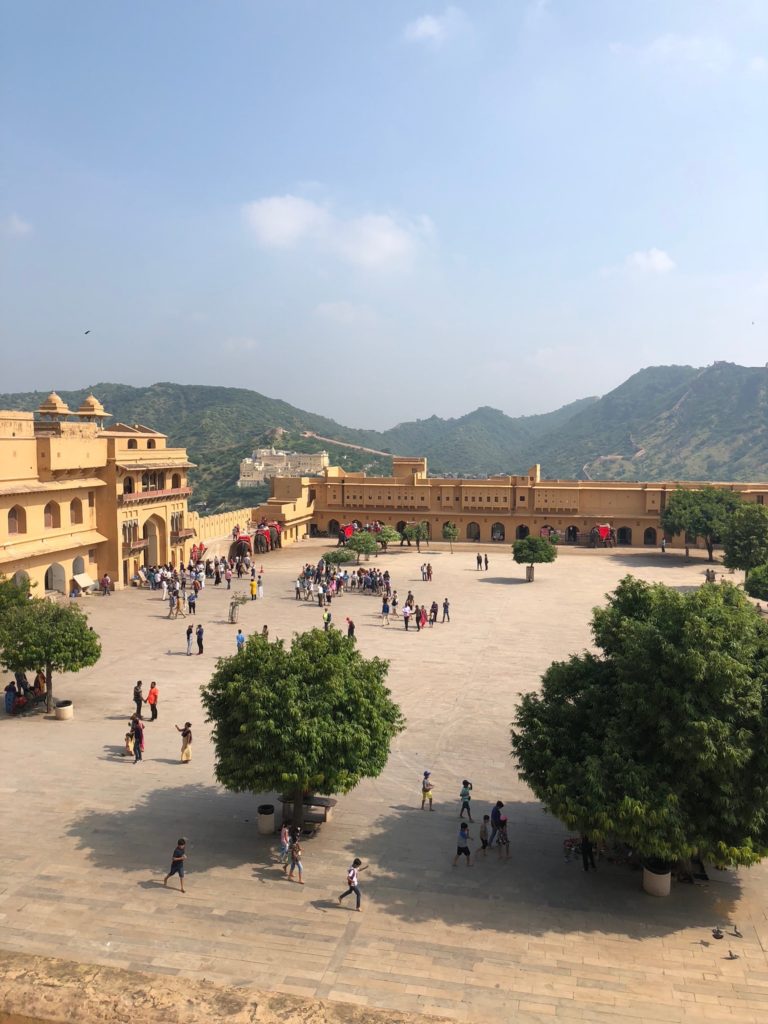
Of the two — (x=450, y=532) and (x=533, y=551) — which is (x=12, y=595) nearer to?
(x=533, y=551)

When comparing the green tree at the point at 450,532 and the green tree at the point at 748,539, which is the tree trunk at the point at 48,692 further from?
the green tree at the point at 450,532

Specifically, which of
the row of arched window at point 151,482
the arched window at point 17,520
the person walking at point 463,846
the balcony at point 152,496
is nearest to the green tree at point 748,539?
the balcony at point 152,496

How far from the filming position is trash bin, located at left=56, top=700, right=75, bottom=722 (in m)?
18.8

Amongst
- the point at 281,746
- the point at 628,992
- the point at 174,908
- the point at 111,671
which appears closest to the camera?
the point at 628,992

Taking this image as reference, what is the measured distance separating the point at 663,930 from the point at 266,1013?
5.60 meters

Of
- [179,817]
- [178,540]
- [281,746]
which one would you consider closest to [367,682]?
[281,746]

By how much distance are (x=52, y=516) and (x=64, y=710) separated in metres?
14.5

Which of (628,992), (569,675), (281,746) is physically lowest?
(628,992)

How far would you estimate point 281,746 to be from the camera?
12.2 m

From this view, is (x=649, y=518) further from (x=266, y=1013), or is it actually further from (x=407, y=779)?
(x=266, y=1013)

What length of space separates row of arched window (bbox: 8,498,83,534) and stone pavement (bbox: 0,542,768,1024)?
475 inches

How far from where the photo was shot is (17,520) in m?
29.2

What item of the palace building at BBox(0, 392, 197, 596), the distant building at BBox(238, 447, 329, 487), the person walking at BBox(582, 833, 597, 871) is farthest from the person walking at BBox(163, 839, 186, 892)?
the distant building at BBox(238, 447, 329, 487)

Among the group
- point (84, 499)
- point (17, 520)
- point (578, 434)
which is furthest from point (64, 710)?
point (578, 434)
